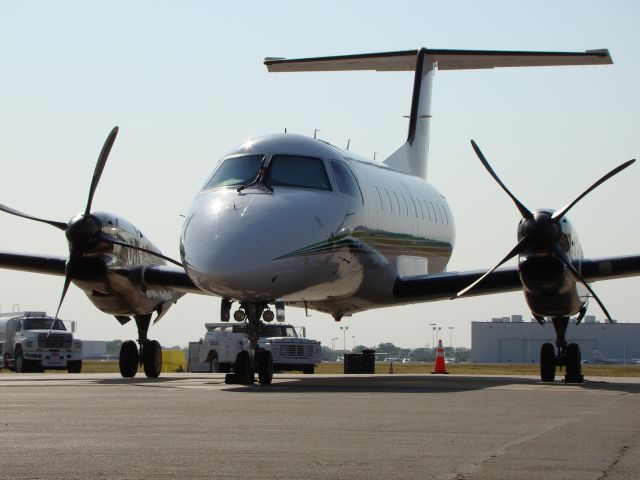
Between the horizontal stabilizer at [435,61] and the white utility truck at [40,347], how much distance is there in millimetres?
13282

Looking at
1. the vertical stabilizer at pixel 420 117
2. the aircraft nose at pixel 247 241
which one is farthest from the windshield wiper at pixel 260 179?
the vertical stabilizer at pixel 420 117

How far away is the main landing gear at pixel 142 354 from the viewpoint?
22.2m

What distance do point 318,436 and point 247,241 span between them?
23.2 feet

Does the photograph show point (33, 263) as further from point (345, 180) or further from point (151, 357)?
point (345, 180)

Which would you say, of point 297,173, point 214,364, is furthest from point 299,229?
point 214,364

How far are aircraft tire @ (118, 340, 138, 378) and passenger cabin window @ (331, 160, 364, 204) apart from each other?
5.94 meters

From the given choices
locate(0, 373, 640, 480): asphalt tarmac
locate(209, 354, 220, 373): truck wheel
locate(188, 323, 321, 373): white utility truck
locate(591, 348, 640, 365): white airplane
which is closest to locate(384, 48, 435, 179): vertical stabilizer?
locate(188, 323, 321, 373): white utility truck

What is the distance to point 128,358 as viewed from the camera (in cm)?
2219

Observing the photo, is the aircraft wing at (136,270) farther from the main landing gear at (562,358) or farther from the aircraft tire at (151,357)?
the main landing gear at (562,358)

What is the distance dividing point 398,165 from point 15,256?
9.72m

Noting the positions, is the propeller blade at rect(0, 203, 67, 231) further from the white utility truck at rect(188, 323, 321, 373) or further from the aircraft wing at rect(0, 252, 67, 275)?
the white utility truck at rect(188, 323, 321, 373)

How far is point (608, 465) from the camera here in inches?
274

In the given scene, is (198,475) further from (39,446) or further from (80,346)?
(80,346)

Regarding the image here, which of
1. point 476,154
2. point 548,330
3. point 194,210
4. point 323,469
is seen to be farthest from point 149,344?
point 548,330
